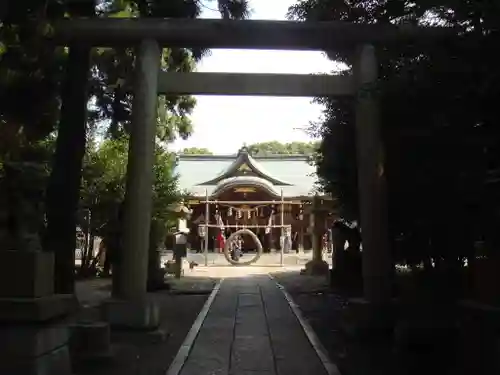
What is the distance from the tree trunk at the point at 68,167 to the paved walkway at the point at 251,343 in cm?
240

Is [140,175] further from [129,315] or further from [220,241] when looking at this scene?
[220,241]

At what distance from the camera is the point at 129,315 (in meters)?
8.96

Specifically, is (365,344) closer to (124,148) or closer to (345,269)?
(345,269)

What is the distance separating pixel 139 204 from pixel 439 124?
4.59 meters

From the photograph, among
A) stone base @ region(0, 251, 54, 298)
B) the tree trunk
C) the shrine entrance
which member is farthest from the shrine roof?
stone base @ region(0, 251, 54, 298)

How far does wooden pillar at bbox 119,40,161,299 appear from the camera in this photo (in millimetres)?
9086

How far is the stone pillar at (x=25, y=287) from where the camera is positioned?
4.97 m

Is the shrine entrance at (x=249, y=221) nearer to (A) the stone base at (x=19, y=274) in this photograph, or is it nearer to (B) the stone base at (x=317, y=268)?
(B) the stone base at (x=317, y=268)

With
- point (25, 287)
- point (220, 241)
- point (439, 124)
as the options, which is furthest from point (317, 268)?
point (25, 287)

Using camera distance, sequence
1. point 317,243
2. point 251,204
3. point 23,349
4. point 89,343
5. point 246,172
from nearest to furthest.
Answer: point 23,349 → point 89,343 → point 317,243 → point 251,204 → point 246,172

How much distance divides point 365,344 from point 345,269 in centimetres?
750

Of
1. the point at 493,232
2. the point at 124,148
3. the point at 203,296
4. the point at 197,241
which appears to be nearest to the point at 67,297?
the point at 493,232

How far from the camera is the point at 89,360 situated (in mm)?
6977

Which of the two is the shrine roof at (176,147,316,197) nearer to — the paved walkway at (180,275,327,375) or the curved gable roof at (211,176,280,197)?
the curved gable roof at (211,176,280,197)
